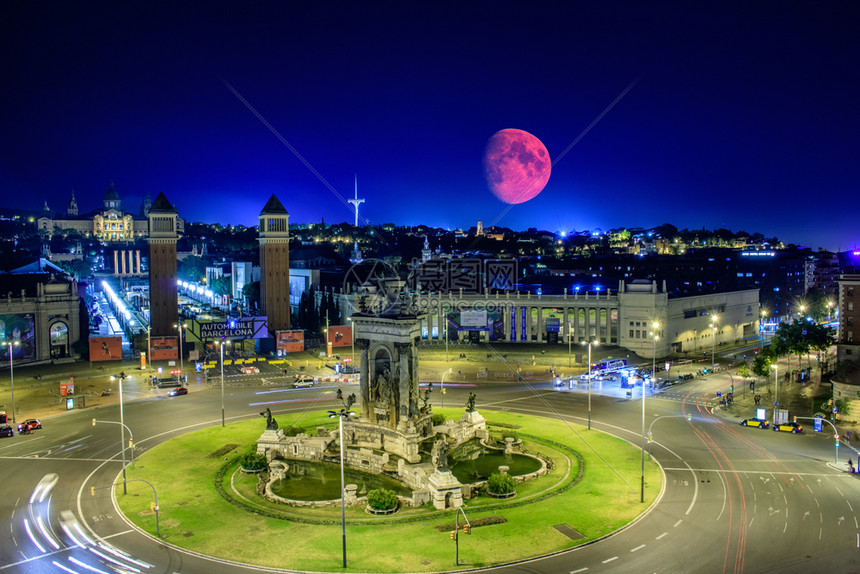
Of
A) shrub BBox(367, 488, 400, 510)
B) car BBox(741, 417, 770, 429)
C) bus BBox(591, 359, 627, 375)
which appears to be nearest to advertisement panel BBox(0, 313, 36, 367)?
shrub BBox(367, 488, 400, 510)


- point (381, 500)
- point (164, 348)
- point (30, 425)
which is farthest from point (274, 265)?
point (381, 500)

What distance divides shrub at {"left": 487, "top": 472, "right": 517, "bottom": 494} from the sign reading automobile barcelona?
6853 cm

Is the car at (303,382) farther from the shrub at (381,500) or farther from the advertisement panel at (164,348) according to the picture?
the shrub at (381,500)

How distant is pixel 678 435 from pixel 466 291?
66256 mm

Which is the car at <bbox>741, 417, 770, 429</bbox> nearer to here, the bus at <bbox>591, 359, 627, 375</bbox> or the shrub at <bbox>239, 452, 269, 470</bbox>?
the bus at <bbox>591, 359, 627, 375</bbox>

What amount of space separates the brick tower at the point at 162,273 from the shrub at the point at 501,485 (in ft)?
271

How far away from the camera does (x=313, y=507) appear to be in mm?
40750

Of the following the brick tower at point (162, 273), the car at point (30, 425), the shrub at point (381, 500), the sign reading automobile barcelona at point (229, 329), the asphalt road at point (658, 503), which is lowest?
the asphalt road at point (658, 503)

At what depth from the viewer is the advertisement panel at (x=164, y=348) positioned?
95.9 metres

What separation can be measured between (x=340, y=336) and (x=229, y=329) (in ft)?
58.3

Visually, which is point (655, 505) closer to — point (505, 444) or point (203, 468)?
point (505, 444)

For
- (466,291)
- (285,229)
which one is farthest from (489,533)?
(285,229)

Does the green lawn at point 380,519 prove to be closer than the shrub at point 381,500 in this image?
Yes

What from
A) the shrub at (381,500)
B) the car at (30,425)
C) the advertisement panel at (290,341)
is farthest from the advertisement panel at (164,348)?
the shrub at (381,500)
